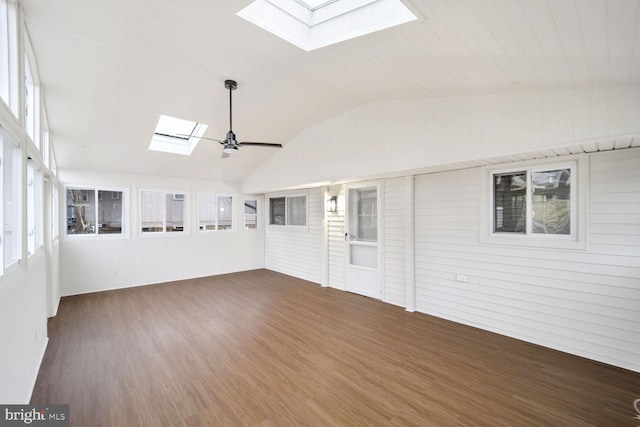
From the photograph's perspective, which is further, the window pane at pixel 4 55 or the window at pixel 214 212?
the window at pixel 214 212

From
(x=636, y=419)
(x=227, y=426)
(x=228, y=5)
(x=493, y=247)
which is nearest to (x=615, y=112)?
(x=493, y=247)

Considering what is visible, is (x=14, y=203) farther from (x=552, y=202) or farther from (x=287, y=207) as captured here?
(x=287, y=207)

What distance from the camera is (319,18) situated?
3029 millimetres

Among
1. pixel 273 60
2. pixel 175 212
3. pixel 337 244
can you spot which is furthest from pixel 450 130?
pixel 175 212

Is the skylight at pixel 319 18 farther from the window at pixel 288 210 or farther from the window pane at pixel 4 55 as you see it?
the window at pixel 288 210

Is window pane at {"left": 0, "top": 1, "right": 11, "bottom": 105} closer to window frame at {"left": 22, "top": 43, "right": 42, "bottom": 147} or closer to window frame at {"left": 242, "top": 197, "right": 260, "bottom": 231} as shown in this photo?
window frame at {"left": 22, "top": 43, "right": 42, "bottom": 147}

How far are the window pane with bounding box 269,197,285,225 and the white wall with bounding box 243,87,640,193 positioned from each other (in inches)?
75.4

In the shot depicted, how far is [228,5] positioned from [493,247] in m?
4.34

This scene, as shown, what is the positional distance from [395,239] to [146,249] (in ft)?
18.7

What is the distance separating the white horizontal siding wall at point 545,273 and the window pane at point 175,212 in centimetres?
578

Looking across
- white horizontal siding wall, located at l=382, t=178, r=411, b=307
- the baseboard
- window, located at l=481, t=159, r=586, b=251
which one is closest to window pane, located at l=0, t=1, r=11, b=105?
the baseboard

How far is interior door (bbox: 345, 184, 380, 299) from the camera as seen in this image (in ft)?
18.3

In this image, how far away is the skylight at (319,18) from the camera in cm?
250

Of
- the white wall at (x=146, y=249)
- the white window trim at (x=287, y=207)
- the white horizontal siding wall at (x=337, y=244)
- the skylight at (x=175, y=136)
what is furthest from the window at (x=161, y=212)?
the white horizontal siding wall at (x=337, y=244)
